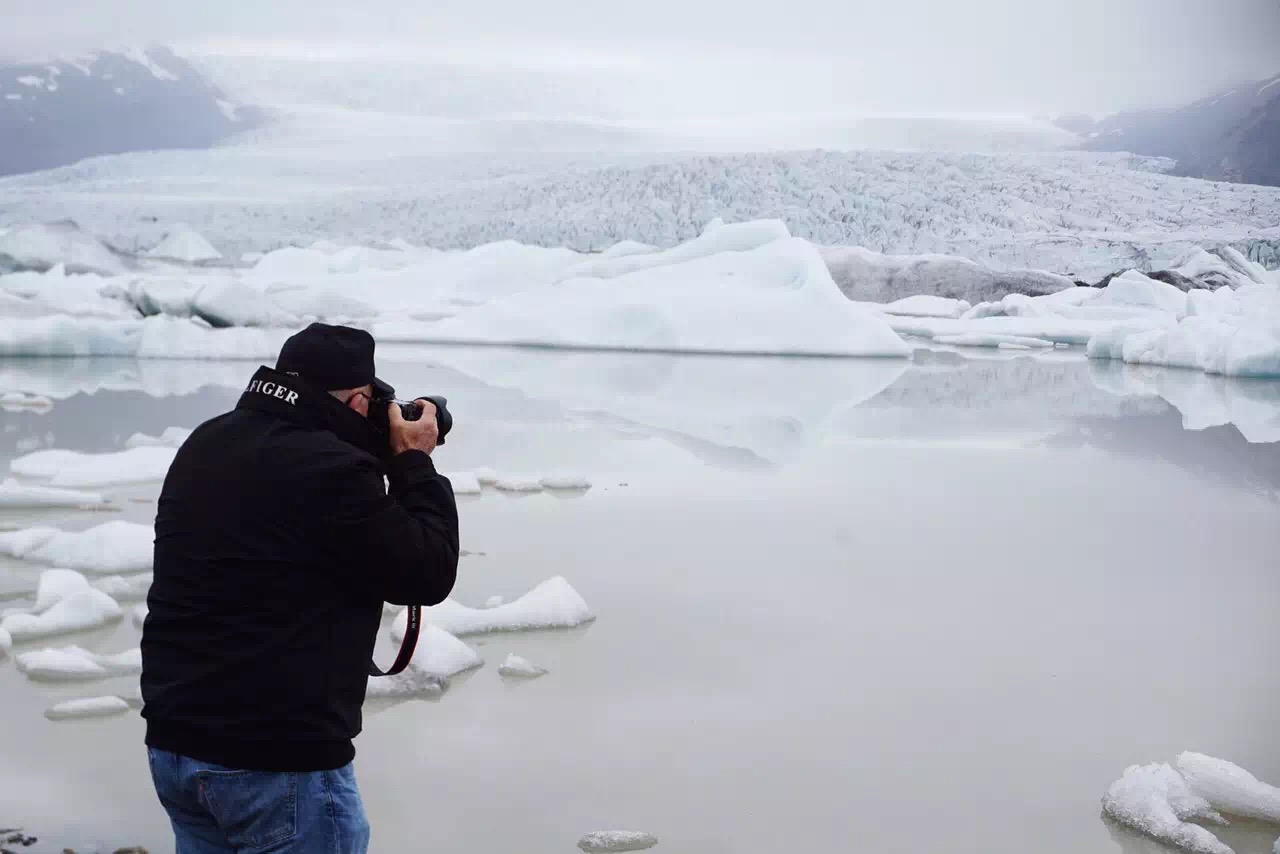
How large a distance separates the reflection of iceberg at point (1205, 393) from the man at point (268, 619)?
20.1ft

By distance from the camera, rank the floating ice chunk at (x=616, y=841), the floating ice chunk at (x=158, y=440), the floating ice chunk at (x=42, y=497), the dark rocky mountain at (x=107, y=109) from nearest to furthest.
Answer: the floating ice chunk at (x=616, y=841), the floating ice chunk at (x=42, y=497), the floating ice chunk at (x=158, y=440), the dark rocky mountain at (x=107, y=109)

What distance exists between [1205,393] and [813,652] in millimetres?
6992

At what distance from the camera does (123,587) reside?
124 inches

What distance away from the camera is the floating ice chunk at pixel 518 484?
4637mm

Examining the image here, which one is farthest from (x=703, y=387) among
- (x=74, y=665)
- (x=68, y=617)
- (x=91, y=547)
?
(x=74, y=665)

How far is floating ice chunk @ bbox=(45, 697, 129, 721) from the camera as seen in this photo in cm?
236

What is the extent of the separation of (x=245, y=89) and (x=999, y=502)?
17.2 meters

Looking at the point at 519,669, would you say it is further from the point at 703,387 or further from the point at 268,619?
the point at 703,387

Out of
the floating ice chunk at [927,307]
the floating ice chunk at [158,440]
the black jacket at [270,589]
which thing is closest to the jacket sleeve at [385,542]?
the black jacket at [270,589]

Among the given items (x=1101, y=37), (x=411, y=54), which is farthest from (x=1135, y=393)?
(x=411, y=54)

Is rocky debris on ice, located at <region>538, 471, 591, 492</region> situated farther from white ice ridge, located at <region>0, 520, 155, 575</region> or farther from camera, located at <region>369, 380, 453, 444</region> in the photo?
camera, located at <region>369, 380, 453, 444</region>

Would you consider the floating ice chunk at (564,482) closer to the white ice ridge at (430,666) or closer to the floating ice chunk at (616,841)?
the white ice ridge at (430,666)

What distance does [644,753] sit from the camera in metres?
2.24

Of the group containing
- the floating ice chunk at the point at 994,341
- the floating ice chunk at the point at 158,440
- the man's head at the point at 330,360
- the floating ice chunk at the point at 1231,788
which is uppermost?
the man's head at the point at 330,360
